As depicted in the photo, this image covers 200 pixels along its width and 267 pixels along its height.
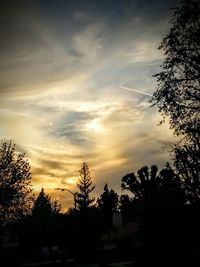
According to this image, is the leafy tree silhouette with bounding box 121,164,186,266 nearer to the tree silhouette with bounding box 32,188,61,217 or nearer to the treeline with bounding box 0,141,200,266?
the treeline with bounding box 0,141,200,266

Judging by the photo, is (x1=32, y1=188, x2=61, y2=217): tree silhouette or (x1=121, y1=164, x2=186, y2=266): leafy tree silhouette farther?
(x1=32, y1=188, x2=61, y2=217): tree silhouette

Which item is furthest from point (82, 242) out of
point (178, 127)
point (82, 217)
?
point (178, 127)

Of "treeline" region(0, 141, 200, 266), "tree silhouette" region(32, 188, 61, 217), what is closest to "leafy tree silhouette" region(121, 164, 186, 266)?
"treeline" region(0, 141, 200, 266)

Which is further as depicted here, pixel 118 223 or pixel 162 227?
pixel 118 223

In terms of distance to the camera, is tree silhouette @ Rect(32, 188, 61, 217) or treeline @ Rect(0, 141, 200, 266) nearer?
treeline @ Rect(0, 141, 200, 266)

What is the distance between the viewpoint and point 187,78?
18375 millimetres

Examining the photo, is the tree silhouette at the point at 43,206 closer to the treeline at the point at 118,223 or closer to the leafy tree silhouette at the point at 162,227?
the treeline at the point at 118,223

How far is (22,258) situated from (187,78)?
223ft

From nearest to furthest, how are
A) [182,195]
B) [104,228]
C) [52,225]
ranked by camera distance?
[182,195] → [104,228] → [52,225]

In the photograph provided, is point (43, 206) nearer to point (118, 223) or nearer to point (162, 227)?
point (118, 223)

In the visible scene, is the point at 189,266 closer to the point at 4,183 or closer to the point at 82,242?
the point at 4,183

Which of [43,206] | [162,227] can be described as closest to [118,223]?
[43,206]

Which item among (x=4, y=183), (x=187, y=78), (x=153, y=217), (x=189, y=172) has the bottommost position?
(x=153, y=217)

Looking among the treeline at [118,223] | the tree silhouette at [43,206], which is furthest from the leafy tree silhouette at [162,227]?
the tree silhouette at [43,206]
